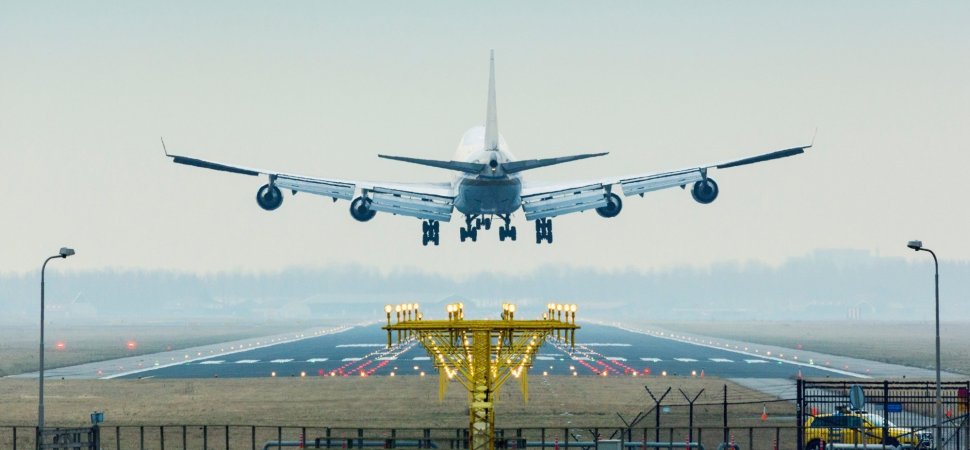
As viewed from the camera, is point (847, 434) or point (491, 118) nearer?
point (847, 434)

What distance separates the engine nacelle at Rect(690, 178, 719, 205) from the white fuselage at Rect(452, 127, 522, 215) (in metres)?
10.9

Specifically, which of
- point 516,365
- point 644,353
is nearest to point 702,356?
point 644,353

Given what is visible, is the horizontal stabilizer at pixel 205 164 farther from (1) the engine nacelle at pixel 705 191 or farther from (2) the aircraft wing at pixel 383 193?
(1) the engine nacelle at pixel 705 191

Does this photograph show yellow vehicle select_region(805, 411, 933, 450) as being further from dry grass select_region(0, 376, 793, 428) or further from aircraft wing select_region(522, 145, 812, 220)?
aircraft wing select_region(522, 145, 812, 220)

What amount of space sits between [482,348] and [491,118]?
33.2 m

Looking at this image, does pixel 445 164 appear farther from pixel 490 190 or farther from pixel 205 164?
pixel 205 164

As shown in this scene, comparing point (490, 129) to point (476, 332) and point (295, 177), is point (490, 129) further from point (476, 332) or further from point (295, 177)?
point (476, 332)

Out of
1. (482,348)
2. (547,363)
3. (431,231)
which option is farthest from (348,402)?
(547,363)

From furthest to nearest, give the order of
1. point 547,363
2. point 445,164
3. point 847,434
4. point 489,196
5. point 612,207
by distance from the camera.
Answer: point 547,363 → point 612,207 → point 489,196 → point 445,164 → point 847,434

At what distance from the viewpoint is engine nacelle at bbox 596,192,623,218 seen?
73625 millimetres

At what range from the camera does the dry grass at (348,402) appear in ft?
236

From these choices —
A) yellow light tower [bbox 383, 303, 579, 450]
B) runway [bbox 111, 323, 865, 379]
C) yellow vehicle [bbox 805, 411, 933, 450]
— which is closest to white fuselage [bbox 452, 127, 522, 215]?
yellow light tower [bbox 383, 303, 579, 450]

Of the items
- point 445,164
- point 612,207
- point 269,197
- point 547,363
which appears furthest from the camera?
point 547,363

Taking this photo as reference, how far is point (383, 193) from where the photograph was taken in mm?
74312
